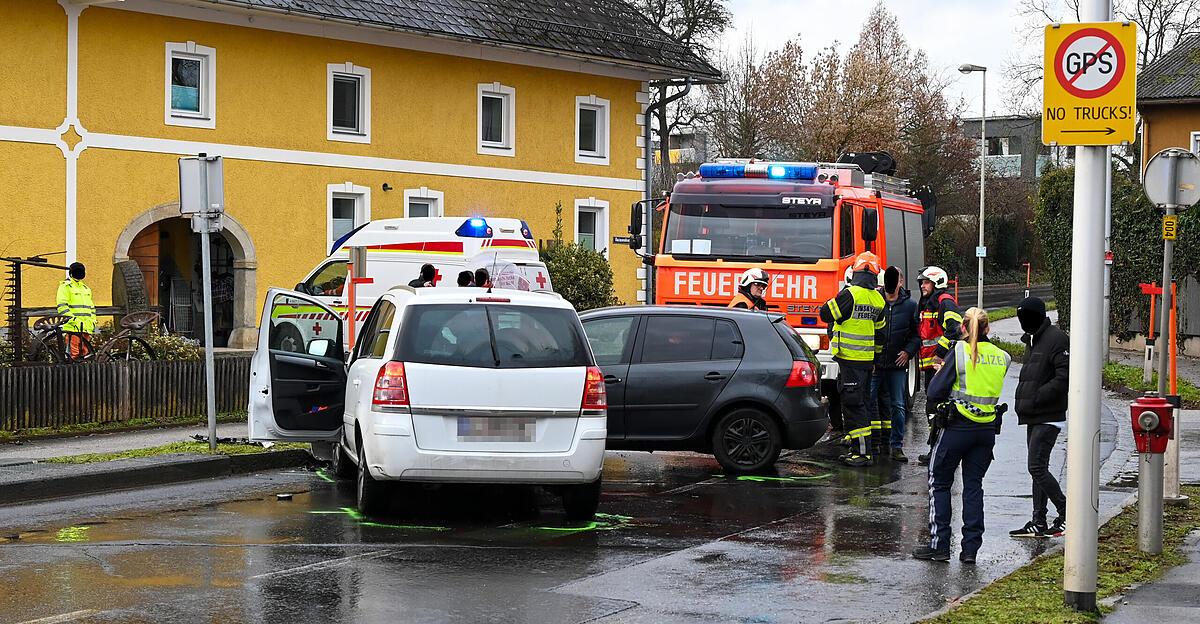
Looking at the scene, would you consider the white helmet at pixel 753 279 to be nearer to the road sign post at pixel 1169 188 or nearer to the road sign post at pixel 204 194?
the road sign post at pixel 204 194

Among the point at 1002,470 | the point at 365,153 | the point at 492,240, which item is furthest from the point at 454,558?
the point at 365,153

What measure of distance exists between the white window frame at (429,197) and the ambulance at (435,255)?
24.7 feet

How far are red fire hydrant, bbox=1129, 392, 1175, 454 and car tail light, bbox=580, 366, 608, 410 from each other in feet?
11.2

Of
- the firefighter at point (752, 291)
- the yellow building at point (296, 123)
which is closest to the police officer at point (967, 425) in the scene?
the firefighter at point (752, 291)

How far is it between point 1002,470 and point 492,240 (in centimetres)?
946

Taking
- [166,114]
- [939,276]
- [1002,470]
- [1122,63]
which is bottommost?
[1002,470]

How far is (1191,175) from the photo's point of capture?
10.3 meters

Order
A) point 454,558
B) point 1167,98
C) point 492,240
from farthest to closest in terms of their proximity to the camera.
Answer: point 1167,98 < point 492,240 < point 454,558

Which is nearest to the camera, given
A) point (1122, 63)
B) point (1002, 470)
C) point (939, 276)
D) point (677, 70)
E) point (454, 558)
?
point (1122, 63)

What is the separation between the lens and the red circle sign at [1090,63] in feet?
24.7

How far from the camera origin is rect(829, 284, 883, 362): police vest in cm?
1431

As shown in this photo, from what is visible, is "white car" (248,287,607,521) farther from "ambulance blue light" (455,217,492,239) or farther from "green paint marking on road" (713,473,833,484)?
"ambulance blue light" (455,217,492,239)

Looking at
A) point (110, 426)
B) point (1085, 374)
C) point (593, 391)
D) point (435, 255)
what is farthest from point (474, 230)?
point (1085, 374)

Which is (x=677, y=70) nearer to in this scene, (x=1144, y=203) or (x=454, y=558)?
(x=1144, y=203)
